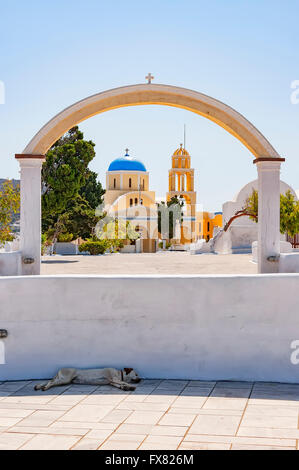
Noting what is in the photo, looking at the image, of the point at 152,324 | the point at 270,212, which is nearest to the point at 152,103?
the point at 270,212

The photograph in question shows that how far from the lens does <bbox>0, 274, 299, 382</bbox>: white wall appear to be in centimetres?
601

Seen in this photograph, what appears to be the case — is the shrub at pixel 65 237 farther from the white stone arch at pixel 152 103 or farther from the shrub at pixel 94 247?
the white stone arch at pixel 152 103

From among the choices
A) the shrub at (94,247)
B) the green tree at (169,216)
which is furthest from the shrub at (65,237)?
the green tree at (169,216)

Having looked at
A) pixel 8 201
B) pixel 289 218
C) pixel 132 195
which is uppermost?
pixel 132 195

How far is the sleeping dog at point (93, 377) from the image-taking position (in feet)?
18.9

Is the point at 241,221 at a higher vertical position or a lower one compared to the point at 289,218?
higher

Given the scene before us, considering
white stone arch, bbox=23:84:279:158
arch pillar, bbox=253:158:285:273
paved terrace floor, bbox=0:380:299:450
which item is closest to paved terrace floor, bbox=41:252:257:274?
arch pillar, bbox=253:158:285:273

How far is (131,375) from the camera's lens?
19.4ft

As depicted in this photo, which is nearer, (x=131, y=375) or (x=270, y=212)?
(x=131, y=375)

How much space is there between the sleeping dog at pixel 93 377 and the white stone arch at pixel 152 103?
11.9 ft

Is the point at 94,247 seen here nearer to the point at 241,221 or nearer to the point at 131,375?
the point at 241,221

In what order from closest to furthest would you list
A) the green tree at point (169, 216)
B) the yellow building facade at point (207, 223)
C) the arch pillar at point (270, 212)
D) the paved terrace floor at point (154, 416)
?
the paved terrace floor at point (154, 416) → the arch pillar at point (270, 212) → the green tree at point (169, 216) → the yellow building facade at point (207, 223)

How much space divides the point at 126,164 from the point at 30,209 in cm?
4511
